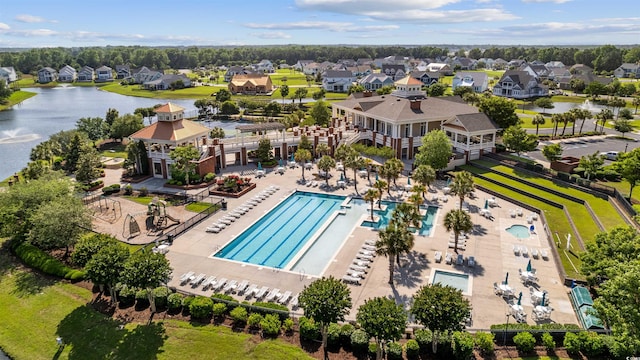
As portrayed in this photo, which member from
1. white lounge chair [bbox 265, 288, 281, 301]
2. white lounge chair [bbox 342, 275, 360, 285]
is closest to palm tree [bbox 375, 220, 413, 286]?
white lounge chair [bbox 342, 275, 360, 285]

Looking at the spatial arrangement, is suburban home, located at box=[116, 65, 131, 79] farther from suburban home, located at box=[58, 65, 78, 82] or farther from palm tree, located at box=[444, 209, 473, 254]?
palm tree, located at box=[444, 209, 473, 254]

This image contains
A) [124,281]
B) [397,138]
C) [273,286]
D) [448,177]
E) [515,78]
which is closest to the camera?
[124,281]

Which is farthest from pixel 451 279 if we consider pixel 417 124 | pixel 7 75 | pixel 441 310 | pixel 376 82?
pixel 7 75

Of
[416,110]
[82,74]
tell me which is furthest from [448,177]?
[82,74]

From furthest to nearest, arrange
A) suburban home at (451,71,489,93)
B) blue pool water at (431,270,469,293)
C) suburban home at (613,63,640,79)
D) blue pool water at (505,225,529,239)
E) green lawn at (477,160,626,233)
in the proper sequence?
1. suburban home at (613,63,640,79)
2. suburban home at (451,71,489,93)
3. green lawn at (477,160,626,233)
4. blue pool water at (505,225,529,239)
5. blue pool water at (431,270,469,293)

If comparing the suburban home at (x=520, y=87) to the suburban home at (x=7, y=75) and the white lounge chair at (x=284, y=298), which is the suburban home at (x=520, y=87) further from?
the suburban home at (x=7, y=75)

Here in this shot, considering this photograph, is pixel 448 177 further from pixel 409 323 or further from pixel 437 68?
pixel 437 68

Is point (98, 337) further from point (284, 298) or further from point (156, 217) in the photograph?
point (156, 217)
